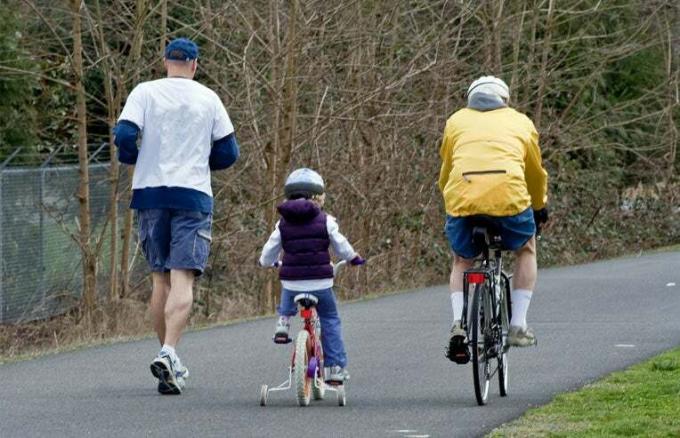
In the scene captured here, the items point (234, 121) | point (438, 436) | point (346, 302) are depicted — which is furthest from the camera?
point (234, 121)

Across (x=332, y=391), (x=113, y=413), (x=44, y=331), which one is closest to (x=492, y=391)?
(x=332, y=391)

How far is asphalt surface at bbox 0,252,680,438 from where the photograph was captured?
8.41 meters

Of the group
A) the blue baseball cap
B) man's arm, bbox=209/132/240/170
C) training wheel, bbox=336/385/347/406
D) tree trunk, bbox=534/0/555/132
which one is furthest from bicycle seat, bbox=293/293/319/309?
tree trunk, bbox=534/0/555/132

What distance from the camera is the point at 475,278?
9.09m

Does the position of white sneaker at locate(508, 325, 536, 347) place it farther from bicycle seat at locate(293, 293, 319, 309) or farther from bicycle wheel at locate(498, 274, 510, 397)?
bicycle seat at locate(293, 293, 319, 309)

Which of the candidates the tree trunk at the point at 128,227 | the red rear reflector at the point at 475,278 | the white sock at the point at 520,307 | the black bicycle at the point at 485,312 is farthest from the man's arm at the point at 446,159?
the tree trunk at the point at 128,227

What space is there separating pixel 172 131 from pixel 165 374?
53.6 inches

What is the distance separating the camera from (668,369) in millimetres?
10445

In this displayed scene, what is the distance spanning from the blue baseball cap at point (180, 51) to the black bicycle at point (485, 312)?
1.97 metres

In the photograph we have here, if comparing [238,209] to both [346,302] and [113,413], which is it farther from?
[113,413]

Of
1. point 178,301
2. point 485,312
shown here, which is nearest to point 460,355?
point 485,312

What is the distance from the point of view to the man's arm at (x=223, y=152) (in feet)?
32.7

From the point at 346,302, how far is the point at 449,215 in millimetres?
8794

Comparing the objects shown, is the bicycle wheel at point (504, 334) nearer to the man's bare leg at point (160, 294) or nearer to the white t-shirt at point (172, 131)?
the white t-shirt at point (172, 131)
